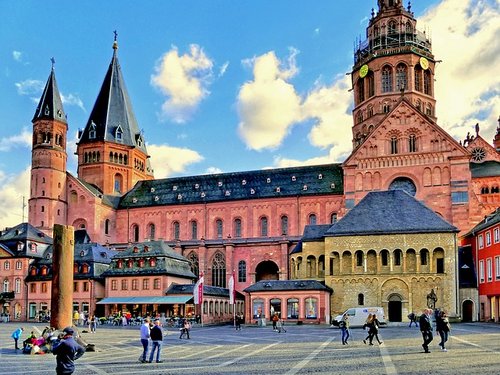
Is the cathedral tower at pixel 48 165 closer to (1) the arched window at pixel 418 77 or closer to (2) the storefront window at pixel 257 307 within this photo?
(2) the storefront window at pixel 257 307

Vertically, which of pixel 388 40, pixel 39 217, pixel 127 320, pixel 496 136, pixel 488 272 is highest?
pixel 388 40

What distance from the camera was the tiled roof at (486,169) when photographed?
91.1 m

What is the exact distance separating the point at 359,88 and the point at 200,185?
27.4 meters

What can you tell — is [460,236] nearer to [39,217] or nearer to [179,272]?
[179,272]

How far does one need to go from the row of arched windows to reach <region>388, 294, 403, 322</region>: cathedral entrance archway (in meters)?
26.0

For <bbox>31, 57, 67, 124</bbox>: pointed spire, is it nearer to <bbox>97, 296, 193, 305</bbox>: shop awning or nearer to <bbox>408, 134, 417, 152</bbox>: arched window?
<bbox>97, 296, 193, 305</bbox>: shop awning

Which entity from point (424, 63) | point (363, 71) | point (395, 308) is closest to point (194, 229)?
point (363, 71)

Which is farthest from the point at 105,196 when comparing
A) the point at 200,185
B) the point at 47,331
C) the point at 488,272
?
the point at 47,331

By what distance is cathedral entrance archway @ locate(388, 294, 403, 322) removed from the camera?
2552 inches

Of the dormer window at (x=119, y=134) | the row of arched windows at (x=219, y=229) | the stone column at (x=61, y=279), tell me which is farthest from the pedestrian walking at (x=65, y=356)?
the dormer window at (x=119, y=134)

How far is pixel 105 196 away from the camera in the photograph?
103375 mm

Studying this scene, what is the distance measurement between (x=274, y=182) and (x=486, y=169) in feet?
95.6

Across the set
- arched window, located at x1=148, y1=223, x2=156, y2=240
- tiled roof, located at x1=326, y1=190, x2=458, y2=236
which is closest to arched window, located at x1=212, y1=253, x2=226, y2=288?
arched window, located at x1=148, y1=223, x2=156, y2=240

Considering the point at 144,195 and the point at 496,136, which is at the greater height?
the point at 496,136
